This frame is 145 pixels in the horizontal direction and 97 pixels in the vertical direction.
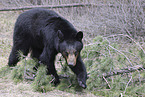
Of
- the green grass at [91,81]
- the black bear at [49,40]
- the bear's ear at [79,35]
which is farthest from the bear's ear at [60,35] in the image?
the green grass at [91,81]

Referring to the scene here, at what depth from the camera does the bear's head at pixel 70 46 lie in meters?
3.83

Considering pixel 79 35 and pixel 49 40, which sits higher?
pixel 79 35

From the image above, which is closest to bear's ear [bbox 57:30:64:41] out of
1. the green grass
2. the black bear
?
the black bear

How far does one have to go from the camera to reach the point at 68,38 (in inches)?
159

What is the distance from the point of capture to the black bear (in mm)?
3949

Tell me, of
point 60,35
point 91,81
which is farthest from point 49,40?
point 91,81

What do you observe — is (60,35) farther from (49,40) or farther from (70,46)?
(49,40)

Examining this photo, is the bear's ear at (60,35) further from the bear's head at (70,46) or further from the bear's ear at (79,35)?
the bear's ear at (79,35)

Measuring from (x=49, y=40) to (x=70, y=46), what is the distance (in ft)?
2.34

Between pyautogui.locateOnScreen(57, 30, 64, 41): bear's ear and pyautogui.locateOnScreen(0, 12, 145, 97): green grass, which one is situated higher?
pyautogui.locateOnScreen(57, 30, 64, 41): bear's ear

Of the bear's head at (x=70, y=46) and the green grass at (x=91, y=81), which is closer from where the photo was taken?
the bear's head at (x=70, y=46)

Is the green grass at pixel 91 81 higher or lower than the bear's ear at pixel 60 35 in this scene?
lower

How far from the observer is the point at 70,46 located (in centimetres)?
389

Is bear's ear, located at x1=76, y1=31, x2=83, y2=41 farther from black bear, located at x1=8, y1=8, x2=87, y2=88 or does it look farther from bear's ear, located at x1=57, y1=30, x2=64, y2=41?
bear's ear, located at x1=57, y1=30, x2=64, y2=41
